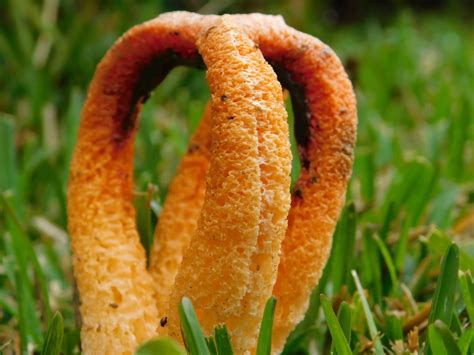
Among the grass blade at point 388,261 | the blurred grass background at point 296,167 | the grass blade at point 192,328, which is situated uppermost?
the grass blade at point 192,328

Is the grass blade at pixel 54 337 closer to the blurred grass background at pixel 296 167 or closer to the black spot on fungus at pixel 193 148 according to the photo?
the blurred grass background at pixel 296 167

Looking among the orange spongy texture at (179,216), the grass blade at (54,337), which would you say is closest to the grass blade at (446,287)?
the orange spongy texture at (179,216)

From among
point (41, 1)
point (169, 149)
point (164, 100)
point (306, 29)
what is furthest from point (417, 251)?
point (306, 29)

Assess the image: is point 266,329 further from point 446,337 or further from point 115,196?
point 115,196

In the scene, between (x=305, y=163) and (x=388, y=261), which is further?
(x=388, y=261)

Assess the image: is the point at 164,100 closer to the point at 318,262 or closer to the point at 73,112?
the point at 73,112

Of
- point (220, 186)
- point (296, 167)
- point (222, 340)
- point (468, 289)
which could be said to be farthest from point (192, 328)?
point (296, 167)

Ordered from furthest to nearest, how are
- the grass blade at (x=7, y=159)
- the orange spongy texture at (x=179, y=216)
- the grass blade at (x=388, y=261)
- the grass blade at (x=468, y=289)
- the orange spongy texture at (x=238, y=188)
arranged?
the grass blade at (x=7, y=159) < the grass blade at (x=388, y=261) < the orange spongy texture at (x=179, y=216) < the grass blade at (x=468, y=289) < the orange spongy texture at (x=238, y=188)
